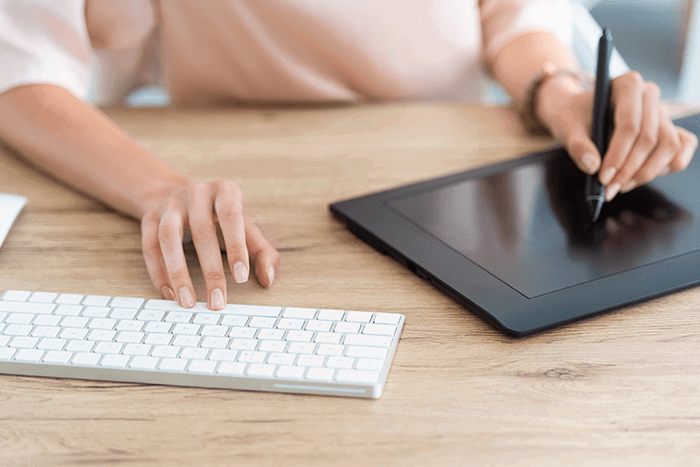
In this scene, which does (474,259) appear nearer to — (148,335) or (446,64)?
(148,335)

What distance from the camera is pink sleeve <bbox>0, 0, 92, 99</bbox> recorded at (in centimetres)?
83

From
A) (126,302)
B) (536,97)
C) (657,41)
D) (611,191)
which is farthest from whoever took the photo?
(657,41)

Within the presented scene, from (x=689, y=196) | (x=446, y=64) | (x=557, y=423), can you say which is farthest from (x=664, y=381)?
(x=446, y=64)

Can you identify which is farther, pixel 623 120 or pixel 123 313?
pixel 623 120

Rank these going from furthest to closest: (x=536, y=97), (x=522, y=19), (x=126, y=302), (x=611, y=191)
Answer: (x=522, y=19) → (x=536, y=97) → (x=611, y=191) → (x=126, y=302)

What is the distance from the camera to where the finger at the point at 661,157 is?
676 mm

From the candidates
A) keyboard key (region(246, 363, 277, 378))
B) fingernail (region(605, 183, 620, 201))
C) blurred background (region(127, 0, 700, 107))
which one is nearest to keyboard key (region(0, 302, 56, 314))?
keyboard key (region(246, 363, 277, 378))

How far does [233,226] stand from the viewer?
0.59 meters

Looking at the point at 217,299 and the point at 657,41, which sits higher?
the point at 217,299

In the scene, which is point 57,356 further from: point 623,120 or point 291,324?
point 623,120

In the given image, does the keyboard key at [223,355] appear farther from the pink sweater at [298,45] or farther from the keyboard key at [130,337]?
the pink sweater at [298,45]

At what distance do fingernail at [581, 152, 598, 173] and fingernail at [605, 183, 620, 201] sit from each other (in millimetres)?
29

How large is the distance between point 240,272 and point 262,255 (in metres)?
0.05

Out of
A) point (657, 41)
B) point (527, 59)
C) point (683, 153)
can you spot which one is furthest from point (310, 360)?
point (657, 41)
